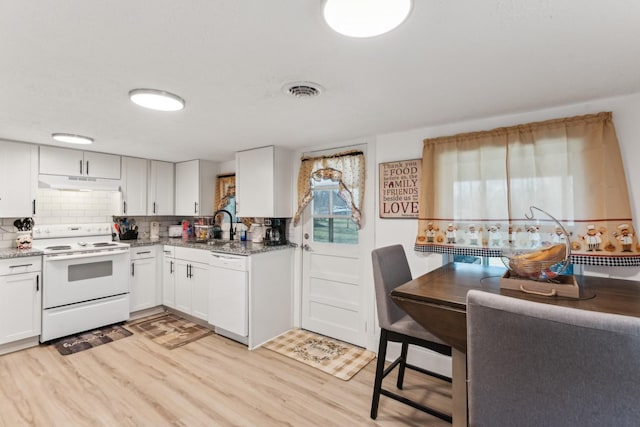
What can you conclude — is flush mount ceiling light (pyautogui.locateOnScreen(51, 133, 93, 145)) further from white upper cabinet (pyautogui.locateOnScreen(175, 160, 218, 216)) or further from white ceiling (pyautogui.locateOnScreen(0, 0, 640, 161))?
white upper cabinet (pyautogui.locateOnScreen(175, 160, 218, 216))

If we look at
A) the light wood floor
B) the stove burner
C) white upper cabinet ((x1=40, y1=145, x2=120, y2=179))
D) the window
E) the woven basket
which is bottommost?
the light wood floor

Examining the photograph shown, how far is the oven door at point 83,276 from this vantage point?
10.0ft

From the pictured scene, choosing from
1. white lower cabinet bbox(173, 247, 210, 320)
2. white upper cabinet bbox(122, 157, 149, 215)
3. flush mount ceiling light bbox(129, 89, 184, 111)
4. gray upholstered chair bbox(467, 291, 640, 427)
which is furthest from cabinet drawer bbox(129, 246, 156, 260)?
gray upholstered chair bbox(467, 291, 640, 427)

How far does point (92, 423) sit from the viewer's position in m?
1.94

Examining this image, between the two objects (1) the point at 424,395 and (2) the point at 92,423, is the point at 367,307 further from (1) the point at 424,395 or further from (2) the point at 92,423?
(2) the point at 92,423

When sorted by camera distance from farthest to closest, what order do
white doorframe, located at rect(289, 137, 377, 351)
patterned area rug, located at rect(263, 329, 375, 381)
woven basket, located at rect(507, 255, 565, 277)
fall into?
white doorframe, located at rect(289, 137, 377, 351)
patterned area rug, located at rect(263, 329, 375, 381)
woven basket, located at rect(507, 255, 565, 277)

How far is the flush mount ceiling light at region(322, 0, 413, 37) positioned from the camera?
1.01 metres

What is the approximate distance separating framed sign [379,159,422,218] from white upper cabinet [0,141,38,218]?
12.1ft

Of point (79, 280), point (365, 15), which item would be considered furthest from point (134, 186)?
point (365, 15)

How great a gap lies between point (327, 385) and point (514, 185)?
2073 millimetres

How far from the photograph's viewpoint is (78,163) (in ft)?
11.6

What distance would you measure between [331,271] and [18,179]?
3422mm

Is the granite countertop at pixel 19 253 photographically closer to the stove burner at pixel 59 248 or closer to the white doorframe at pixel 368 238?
the stove burner at pixel 59 248

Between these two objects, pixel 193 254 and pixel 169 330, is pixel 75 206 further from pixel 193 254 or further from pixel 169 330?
pixel 169 330
